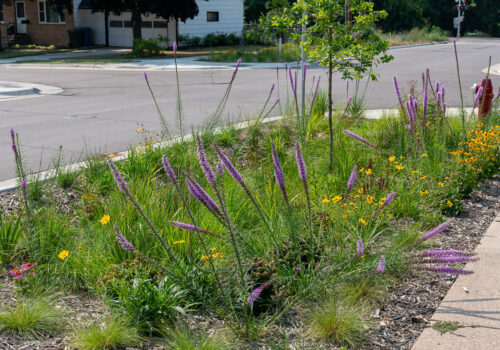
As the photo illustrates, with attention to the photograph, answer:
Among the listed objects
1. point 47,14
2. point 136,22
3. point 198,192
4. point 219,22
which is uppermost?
point 47,14

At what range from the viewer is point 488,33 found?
65562 millimetres

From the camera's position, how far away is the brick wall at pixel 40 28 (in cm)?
4081

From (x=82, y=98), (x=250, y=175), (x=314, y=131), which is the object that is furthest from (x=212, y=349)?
(x=82, y=98)

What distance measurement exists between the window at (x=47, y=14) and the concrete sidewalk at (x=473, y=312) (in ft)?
134

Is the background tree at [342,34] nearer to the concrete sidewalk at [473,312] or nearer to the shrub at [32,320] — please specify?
the concrete sidewalk at [473,312]

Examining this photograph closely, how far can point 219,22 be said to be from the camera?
4091cm

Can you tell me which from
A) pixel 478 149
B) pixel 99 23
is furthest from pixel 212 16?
pixel 478 149

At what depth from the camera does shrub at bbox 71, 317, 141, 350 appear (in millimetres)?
3211

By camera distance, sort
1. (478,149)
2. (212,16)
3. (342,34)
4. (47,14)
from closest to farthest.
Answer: (478,149), (342,34), (212,16), (47,14)

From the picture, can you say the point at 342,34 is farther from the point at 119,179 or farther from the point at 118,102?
the point at 118,102

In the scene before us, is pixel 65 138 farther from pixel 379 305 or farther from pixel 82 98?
pixel 379 305

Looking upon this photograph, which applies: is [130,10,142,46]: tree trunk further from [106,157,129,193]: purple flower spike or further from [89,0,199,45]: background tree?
[106,157,129,193]: purple flower spike

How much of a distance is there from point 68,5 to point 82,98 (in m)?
24.3

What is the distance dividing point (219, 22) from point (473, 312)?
128 feet
